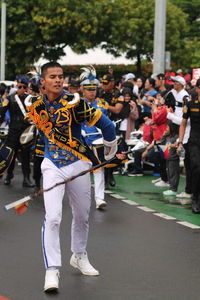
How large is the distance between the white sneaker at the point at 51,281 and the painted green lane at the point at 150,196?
182 inches

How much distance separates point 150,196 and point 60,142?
23.8ft

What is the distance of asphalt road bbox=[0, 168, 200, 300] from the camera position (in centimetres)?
780

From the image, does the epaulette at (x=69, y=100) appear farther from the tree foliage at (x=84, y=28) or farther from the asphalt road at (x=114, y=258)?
the tree foliage at (x=84, y=28)

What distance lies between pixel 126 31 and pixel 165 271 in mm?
40965

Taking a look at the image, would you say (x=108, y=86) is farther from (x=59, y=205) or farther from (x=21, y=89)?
(x=59, y=205)

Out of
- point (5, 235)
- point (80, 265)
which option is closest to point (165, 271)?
point (80, 265)

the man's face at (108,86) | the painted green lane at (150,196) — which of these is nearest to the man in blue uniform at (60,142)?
the painted green lane at (150,196)

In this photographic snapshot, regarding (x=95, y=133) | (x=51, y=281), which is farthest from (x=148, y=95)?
(x=51, y=281)

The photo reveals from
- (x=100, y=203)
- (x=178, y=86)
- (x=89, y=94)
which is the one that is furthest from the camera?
(x=178, y=86)

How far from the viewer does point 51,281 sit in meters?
7.73

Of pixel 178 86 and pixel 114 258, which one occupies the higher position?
pixel 178 86

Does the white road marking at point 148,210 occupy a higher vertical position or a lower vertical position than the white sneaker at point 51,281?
lower

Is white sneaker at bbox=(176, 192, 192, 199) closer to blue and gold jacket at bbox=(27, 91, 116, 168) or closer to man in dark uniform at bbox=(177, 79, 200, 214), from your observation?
man in dark uniform at bbox=(177, 79, 200, 214)

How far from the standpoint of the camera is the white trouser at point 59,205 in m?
7.88
